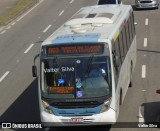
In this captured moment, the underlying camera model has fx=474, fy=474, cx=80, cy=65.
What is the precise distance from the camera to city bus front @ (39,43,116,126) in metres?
13.4

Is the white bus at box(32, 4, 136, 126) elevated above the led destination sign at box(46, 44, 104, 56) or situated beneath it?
situated beneath

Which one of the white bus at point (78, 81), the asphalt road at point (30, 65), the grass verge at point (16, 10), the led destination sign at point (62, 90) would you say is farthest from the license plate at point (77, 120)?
the grass verge at point (16, 10)

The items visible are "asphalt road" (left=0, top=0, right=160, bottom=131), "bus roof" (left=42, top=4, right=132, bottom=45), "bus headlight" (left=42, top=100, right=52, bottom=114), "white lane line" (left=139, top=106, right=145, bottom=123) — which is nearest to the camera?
"bus headlight" (left=42, top=100, right=52, bottom=114)

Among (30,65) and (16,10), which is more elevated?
(30,65)

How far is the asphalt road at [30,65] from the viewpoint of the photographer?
53.6 feet

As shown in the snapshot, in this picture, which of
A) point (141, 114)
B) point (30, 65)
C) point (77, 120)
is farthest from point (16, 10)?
Answer: point (77, 120)

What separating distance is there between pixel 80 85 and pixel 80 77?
0.23m

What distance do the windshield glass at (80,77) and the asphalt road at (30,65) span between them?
1.75 meters

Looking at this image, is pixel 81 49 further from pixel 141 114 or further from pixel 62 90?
pixel 141 114

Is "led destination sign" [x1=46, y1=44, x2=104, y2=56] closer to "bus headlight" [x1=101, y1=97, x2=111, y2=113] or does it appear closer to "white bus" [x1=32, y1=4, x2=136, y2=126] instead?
"white bus" [x1=32, y1=4, x2=136, y2=126]

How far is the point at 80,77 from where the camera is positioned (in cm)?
1345

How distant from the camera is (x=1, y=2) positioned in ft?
151

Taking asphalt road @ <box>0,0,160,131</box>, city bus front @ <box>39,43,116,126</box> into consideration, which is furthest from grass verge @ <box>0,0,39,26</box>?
city bus front @ <box>39,43,116,126</box>

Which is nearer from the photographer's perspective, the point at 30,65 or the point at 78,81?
the point at 78,81
